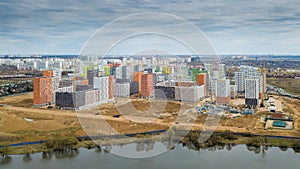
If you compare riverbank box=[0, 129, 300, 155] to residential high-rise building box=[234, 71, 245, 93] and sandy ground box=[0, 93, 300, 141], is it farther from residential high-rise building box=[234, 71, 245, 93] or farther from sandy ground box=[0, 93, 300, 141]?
residential high-rise building box=[234, 71, 245, 93]

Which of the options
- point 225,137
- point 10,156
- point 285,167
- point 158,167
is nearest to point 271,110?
point 225,137

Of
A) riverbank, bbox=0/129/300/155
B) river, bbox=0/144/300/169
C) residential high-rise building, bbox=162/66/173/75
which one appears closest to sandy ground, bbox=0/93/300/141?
riverbank, bbox=0/129/300/155

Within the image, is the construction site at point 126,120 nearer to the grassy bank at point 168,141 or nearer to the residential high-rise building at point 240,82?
the grassy bank at point 168,141

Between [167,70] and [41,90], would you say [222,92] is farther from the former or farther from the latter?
[167,70]

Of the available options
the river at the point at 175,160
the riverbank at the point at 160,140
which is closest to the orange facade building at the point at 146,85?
the riverbank at the point at 160,140

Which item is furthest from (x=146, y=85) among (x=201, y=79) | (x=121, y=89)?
(x=201, y=79)

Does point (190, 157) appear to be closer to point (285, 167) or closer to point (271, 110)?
point (285, 167)
